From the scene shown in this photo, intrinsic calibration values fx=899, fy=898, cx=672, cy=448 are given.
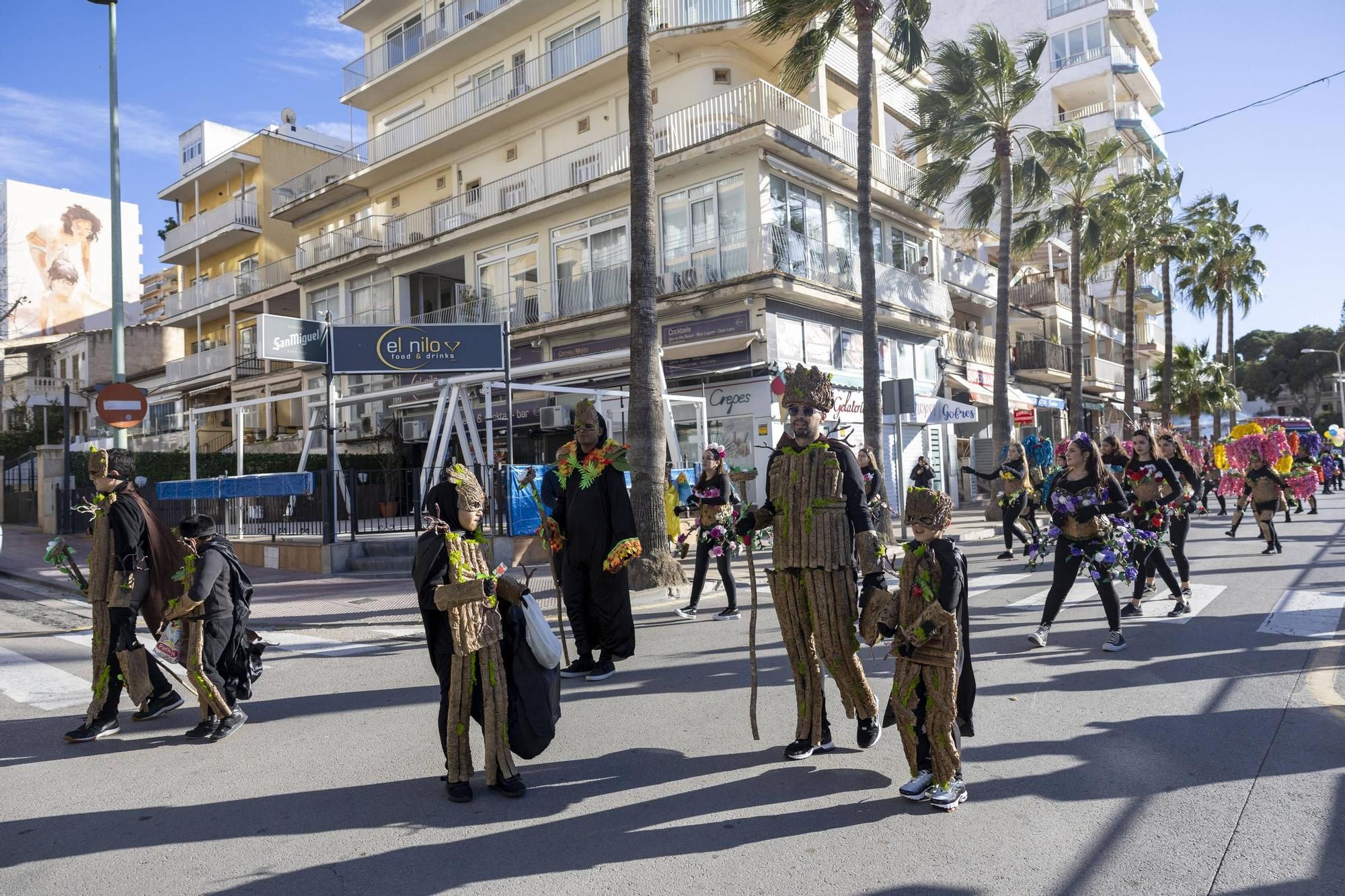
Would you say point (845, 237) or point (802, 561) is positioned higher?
point (845, 237)

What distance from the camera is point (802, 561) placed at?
4.69m

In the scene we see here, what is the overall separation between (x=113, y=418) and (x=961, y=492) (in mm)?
23881

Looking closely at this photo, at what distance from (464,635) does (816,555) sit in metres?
1.80

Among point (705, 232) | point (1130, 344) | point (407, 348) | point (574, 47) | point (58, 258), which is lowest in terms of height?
point (407, 348)

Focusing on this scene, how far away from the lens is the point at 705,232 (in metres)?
21.1

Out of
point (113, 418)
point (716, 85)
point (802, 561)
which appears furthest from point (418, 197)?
point (802, 561)

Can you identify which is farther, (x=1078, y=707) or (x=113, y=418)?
(x=113, y=418)

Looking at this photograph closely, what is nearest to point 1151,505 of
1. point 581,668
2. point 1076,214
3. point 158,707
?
point 581,668

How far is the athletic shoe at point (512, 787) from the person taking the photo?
14.0 feet

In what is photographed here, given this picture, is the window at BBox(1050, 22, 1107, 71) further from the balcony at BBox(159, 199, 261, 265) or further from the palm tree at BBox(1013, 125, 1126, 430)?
the balcony at BBox(159, 199, 261, 265)

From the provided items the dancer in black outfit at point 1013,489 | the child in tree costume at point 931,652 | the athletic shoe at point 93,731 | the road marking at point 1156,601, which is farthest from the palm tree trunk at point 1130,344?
the athletic shoe at point 93,731

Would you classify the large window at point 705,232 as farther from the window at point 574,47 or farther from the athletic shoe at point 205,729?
the athletic shoe at point 205,729

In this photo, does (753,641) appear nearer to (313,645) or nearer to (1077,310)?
(313,645)

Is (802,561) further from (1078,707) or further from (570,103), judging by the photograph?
(570,103)
